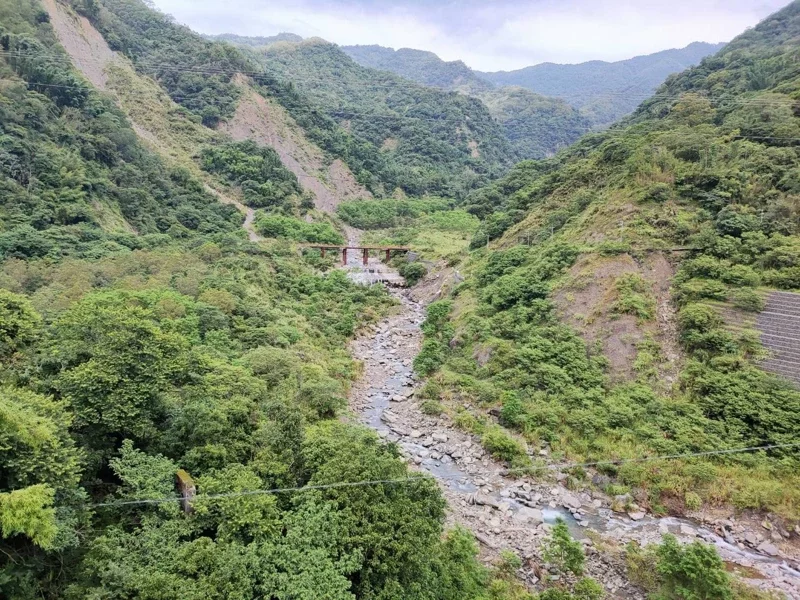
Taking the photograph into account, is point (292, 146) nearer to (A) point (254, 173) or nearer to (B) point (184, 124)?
(A) point (254, 173)

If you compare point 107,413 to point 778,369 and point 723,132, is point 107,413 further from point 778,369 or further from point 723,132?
point 723,132

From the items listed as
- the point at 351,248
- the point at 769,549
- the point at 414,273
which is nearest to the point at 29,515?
the point at 769,549

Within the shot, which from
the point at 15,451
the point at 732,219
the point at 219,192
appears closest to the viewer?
the point at 15,451

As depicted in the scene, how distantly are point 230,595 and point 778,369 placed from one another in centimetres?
2181

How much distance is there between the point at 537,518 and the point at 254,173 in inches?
2373

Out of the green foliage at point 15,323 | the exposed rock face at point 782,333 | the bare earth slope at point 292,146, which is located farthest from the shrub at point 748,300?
the bare earth slope at point 292,146

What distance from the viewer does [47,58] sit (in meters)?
49.0

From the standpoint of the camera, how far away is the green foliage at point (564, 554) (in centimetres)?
1315

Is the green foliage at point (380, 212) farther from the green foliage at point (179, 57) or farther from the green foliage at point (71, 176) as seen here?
the green foliage at point (179, 57)

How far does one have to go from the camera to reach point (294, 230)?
54.2 meters

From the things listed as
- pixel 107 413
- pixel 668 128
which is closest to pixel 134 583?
pixel 107 413

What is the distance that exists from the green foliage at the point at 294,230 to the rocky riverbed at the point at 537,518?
33.2 meters

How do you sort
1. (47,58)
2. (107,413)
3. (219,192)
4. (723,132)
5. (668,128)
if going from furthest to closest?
(219,192) → (47,58) → (668,128) → (723,132) → (107,413)

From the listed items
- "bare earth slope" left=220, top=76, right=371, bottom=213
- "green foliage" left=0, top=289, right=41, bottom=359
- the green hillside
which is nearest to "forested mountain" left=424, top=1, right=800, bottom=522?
"green foliage" left=0, top=289, right=41, bottom=359
